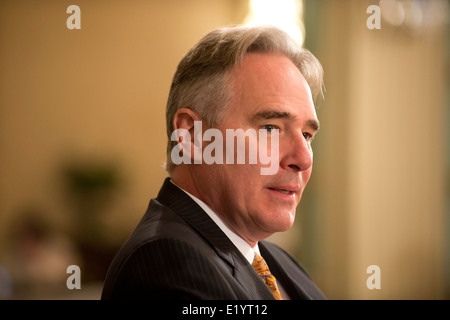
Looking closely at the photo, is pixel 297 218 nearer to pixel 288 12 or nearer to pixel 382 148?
pixel 382 148

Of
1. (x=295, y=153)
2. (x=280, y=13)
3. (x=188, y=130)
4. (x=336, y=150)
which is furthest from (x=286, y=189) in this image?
(x=280, y=13)

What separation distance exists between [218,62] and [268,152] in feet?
0.94

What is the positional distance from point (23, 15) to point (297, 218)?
3.25 m

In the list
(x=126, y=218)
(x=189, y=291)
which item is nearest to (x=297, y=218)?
(x=126, y=218)

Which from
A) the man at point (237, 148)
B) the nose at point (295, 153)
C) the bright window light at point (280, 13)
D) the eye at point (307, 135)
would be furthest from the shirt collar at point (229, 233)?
the bright window light at point (280, 13)

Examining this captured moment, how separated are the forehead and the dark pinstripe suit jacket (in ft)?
0.99

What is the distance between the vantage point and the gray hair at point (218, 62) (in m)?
1.31

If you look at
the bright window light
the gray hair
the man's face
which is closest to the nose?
the man's face

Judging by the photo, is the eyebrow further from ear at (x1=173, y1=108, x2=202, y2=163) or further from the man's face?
ear at (x1=173, y1=108, x2=202, y2=163)

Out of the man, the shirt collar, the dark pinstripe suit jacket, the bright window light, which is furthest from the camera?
the bright window light

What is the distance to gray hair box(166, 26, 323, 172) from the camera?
4.29 feet

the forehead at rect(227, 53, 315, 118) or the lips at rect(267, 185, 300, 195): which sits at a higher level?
the forehead at rect(227, 53, 315, 118)

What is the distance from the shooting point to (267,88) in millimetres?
1271

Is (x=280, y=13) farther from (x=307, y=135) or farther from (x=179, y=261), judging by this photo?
(x=179, y=261)
